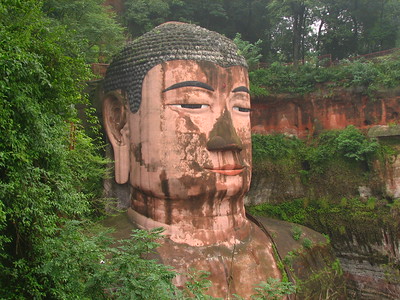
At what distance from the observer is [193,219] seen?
8.05 m

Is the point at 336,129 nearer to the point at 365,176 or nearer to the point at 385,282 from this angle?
the point at 365,176

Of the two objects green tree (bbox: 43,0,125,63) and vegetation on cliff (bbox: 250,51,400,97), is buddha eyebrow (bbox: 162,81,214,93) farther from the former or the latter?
vegetation on cliff (bbox: 250,51,400,97)

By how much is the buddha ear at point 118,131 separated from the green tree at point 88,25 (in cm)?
175

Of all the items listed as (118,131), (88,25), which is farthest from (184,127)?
(88,25)

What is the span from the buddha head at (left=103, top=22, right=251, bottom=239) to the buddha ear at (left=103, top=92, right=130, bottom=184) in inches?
1.2

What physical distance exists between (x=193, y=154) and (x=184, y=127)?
1.91 ft

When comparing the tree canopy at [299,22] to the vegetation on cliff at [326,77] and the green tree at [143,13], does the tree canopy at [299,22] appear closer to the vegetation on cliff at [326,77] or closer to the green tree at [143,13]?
the green tree at [143,13]

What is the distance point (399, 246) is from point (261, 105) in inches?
273

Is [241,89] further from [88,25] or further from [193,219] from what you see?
[88,25]

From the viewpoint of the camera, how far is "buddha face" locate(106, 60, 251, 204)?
7891 mm

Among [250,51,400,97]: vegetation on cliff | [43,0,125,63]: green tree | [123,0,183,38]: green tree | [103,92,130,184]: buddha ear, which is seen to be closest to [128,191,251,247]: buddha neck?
[103,92,130,184]: buddha ear

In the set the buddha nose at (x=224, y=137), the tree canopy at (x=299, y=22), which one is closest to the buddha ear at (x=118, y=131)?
the buddha nose at (x=224, y=137)

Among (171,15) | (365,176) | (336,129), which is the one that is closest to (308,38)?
(171,15)

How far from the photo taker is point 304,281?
8359 mm
